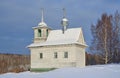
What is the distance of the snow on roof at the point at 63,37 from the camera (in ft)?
120

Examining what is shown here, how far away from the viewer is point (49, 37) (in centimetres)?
3934

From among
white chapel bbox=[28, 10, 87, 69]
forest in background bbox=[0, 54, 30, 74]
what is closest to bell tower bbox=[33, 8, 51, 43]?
white chapel bbox=[28, 10, 87, 69]

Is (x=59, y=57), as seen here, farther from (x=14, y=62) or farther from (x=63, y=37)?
(x=14, y=62)

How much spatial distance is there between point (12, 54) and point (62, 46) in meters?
17.0

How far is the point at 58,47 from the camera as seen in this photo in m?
36.5

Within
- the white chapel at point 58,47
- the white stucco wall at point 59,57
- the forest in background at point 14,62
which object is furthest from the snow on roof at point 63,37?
the forest in background at point 14,62

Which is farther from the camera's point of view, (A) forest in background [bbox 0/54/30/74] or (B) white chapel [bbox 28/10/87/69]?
(A) forest in background [bbox 0/54/30/74]

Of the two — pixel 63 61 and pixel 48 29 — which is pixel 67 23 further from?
pixel 63 61

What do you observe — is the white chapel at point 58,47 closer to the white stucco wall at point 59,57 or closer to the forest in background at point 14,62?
the white stucco wall at point 59,57

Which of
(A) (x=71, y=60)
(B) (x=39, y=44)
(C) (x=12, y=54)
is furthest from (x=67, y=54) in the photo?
(C) (x=12, y=54)

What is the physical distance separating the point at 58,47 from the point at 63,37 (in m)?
1.98

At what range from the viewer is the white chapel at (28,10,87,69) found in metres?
35.8

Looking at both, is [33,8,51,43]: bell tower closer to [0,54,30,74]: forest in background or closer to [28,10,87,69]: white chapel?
[28,10,87,69]: white chapel

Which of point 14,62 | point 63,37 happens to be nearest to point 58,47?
point 63,37
